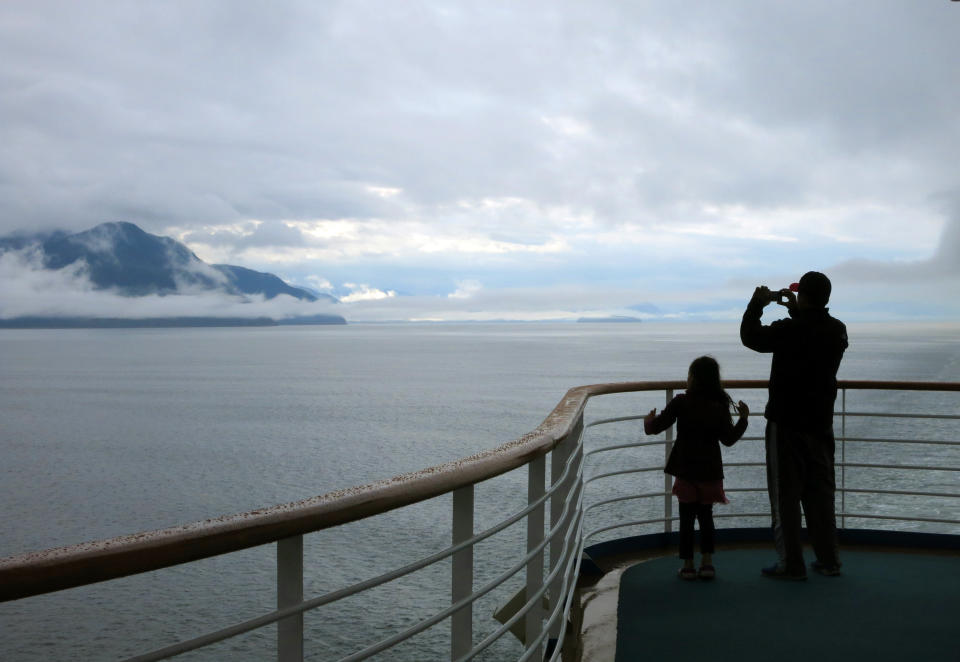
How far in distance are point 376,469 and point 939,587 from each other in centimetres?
2244

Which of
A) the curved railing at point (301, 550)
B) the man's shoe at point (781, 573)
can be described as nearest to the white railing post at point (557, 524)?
the curved railing at point (301, 550)

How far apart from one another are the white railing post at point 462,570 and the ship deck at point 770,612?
1.42 m

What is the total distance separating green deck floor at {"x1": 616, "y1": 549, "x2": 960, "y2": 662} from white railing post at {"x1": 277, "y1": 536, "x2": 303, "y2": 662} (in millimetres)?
2089

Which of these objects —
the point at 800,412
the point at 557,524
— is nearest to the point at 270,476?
the point at 800,412

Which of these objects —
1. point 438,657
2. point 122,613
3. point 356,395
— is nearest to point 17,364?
point 356,395

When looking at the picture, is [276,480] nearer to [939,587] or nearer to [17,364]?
[939,587]

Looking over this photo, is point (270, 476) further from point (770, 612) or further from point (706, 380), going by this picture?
point (770, 612)

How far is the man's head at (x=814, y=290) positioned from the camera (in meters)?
3.69

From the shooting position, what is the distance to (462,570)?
1602 mm

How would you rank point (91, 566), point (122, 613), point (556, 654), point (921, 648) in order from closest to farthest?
1. point (91, 566)
2. point (556, 654)
3. point (921, 648)
4. point (122, 613)

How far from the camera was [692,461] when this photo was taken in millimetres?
3967

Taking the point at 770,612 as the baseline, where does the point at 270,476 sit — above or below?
below

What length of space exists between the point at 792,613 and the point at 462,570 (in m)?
2.36

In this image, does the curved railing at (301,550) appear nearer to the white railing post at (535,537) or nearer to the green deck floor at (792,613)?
the white railing post at (535,537)
